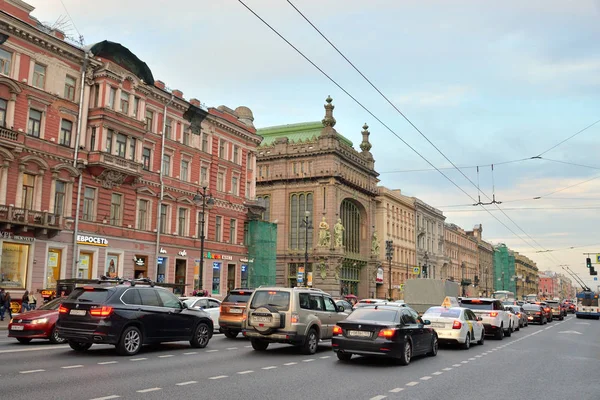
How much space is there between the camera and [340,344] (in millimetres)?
14070

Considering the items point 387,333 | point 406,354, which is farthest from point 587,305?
point 387,333

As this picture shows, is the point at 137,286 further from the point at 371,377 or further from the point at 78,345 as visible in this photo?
the point at 371,377

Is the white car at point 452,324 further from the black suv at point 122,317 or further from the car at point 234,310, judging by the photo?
the black suv at point 122,317

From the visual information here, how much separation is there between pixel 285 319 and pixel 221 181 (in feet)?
104

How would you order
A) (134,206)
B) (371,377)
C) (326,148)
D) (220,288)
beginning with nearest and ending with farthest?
(371,377)
(134,206)
(220,288)
(326,148)

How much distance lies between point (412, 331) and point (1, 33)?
84.1 feet

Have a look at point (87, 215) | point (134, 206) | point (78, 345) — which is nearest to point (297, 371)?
point (78, 345)

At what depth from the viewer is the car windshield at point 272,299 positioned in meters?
15.7

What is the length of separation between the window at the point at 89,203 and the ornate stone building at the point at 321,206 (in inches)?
1222

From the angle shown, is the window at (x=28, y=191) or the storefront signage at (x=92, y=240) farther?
the storefront signage at (x=92, y=240)

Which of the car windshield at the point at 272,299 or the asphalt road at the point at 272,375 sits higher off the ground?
the car windshield at the point at 272,299

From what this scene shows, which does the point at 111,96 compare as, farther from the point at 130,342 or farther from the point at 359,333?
the point at 359,333

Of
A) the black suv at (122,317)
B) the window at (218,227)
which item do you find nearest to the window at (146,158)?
the window at (218,227)

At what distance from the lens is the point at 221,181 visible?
46.3m
